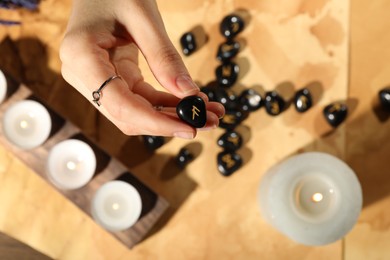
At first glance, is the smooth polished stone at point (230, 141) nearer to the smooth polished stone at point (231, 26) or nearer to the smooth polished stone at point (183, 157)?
the smooth polished stone at point (183, 157)

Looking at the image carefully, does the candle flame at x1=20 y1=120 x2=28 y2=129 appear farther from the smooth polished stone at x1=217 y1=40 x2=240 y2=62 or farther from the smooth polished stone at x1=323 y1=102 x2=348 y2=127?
the smooth polished stone at x1=323 y1=102 x2=348 y2=127

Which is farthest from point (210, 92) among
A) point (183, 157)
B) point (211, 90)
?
point (183, 157)

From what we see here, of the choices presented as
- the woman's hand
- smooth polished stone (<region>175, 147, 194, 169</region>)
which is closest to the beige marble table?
smooth polished stone (<region>175, 147, 194, 169</region>)

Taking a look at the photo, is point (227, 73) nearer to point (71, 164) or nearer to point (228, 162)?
point (228, 162)

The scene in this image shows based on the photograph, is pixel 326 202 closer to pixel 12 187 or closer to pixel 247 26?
pixel 247 26

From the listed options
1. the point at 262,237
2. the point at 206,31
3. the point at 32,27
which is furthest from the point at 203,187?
the point at 32,27

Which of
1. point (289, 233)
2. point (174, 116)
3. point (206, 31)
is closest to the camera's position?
point (174, 116)
